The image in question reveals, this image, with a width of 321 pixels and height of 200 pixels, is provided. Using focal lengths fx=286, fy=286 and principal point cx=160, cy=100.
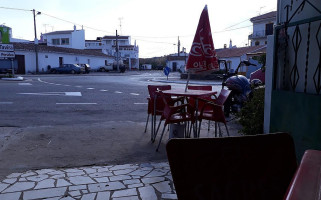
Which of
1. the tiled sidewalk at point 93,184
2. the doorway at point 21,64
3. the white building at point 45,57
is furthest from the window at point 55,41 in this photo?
the tiled sidewalk at point 93,184

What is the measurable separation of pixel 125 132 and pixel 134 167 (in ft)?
6.32

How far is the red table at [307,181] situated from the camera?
2.84ft

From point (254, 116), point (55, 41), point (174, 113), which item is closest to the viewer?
point (174, 113)

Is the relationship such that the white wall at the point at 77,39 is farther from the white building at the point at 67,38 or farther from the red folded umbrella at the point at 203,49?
the red folded umbrella at the point at 203,49

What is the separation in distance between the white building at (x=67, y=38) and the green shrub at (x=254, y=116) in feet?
204

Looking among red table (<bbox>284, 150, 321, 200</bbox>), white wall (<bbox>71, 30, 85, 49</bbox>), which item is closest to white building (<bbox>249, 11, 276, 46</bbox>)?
white wall (<bbox>71, 30, 85, 49</bbox>)

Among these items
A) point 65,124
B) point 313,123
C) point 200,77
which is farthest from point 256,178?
point 200,77

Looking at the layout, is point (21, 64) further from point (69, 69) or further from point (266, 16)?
point (266, 16)

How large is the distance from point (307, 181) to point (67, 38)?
220 ft

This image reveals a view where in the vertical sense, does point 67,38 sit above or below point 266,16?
below

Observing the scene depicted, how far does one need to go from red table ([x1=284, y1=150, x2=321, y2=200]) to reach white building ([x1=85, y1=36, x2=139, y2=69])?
72510 mm

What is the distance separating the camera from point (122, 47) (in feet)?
254

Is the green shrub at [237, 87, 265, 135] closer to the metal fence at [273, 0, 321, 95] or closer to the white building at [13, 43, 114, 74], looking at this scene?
the metal fence at [273, 0, 321, 95]

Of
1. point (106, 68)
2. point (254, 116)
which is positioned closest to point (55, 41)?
point (106, 68)
